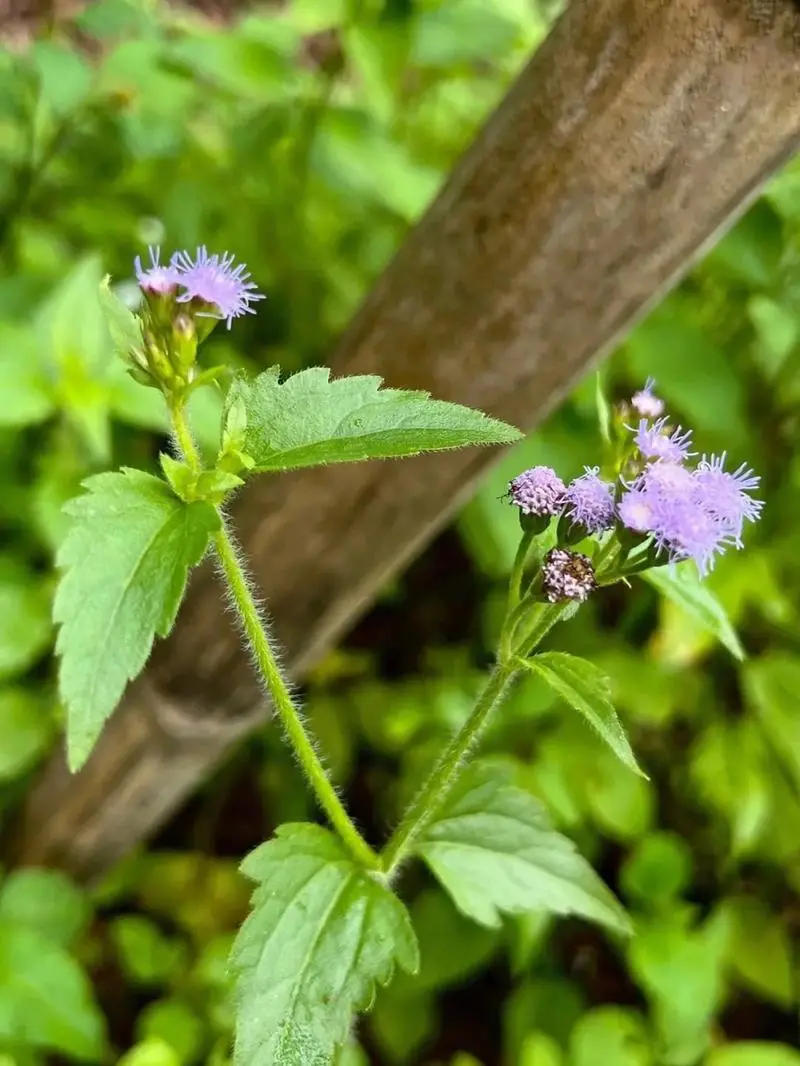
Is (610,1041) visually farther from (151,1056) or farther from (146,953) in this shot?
(146,953)

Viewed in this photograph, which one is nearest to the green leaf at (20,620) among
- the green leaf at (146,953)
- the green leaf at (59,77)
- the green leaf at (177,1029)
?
the green leaf at (146,953)

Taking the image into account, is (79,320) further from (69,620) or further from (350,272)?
(69,620)

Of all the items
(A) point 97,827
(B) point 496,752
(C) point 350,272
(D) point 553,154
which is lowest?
(A) point 97,827

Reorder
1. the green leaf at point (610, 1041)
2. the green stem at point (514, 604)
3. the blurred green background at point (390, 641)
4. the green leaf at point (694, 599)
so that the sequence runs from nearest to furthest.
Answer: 1. the green stem at point (514, 604)
2. the green leaf at point (694, 599)
3. the green leaf at point (610, 1041)
4. the blurred green background at point (390, 641)

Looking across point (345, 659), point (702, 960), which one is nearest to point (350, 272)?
point (345, 659)

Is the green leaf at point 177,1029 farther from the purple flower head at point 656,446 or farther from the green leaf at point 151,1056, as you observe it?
the purple flower head at point 656,446

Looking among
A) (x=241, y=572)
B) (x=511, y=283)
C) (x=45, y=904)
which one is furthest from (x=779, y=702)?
(x=45, y=904)

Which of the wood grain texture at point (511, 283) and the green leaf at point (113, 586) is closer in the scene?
the green leaf at point (113, 586)
